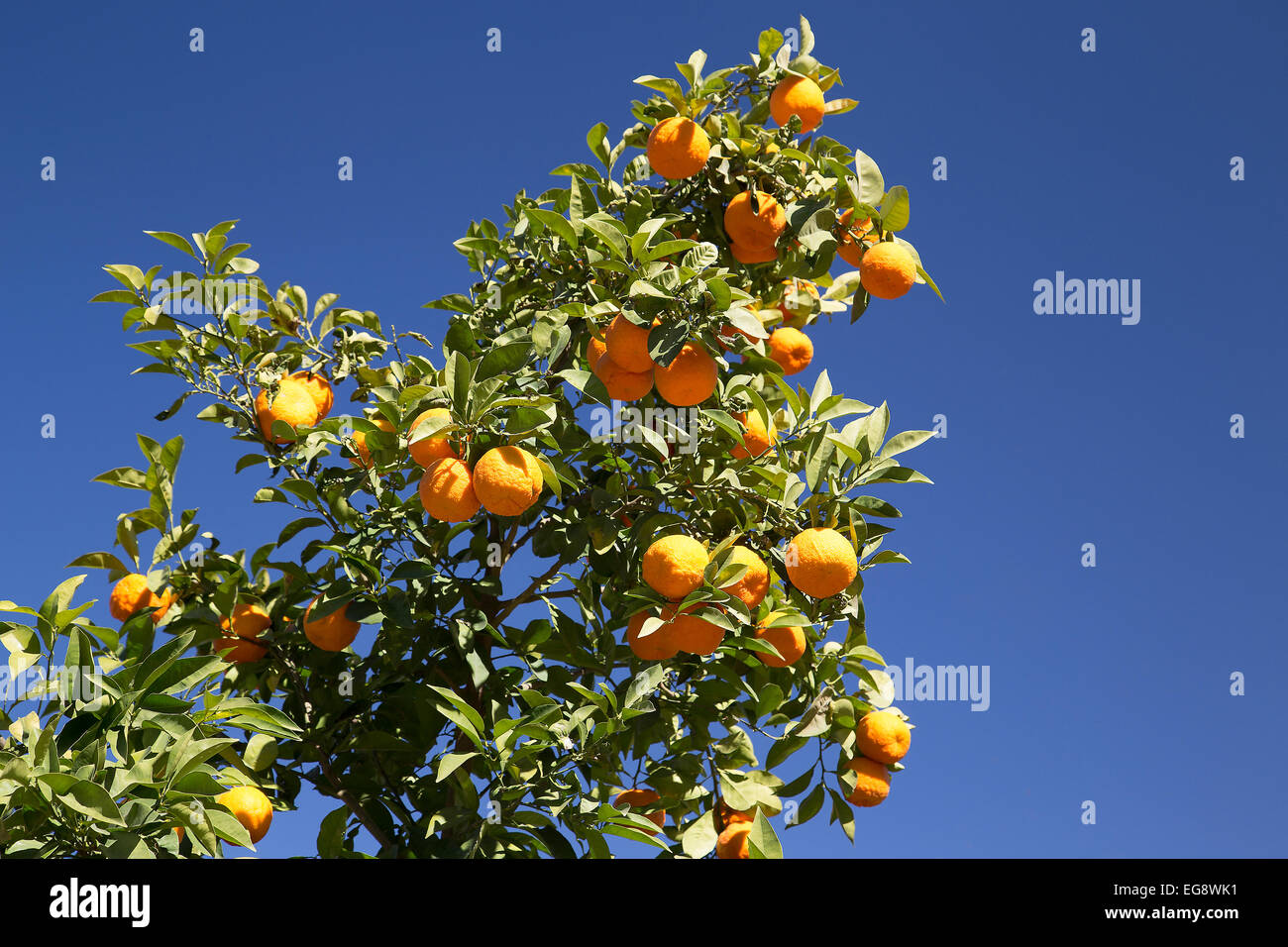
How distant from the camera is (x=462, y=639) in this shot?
258 centimetres

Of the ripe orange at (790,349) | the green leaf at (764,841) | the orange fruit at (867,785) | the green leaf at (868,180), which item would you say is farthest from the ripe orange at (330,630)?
the green leaf at (868,180)

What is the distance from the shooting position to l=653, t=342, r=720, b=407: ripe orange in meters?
2.43

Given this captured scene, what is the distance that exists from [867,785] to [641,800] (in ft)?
1.95

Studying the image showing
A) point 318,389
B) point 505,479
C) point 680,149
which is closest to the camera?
point 505,479

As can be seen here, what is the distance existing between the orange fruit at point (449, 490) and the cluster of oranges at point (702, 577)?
0.42 meters

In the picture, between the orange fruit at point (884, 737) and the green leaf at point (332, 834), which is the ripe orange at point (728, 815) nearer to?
the orange fruit at point (884, 737)

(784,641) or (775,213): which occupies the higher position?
(775,213)

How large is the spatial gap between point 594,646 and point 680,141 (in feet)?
4.77

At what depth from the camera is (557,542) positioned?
276 cm

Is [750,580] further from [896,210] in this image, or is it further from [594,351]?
[896,210]

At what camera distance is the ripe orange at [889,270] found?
8.67ft

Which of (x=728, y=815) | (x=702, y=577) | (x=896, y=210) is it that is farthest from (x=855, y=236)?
(x=728, y=815)
